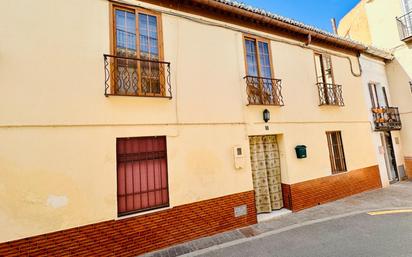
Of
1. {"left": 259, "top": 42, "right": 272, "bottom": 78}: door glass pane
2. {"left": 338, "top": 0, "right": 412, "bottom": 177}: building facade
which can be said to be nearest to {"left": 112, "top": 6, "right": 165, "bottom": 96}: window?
{"left": 259, "top": 42, "right": 272, "bottom": 78}: door glass pane

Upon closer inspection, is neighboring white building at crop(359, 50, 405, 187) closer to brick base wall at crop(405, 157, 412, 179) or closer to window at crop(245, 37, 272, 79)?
brick base wall at crop(405, 157, 412, 179)

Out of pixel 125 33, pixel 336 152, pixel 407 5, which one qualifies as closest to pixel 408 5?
pixel 407 5

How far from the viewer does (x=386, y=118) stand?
10594mm

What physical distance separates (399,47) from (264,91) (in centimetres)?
1016

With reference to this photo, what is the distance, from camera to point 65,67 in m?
4.51

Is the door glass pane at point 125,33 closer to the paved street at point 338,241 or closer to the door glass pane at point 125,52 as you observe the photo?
the door glass pane at point 125,52

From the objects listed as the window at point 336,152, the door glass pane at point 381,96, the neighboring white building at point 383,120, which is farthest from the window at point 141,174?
the door glass pane at point 381,96

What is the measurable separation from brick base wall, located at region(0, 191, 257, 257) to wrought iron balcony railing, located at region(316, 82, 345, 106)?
17.4ft

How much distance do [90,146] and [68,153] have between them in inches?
16.9

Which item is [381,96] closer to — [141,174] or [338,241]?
[338,241]

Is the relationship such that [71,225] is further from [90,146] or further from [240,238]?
[240,238]

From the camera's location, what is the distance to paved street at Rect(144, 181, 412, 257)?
178 inches

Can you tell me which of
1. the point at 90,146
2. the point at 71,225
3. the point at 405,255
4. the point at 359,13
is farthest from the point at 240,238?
the point at 359,13

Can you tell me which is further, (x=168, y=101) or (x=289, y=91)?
(x=289, y=91)
